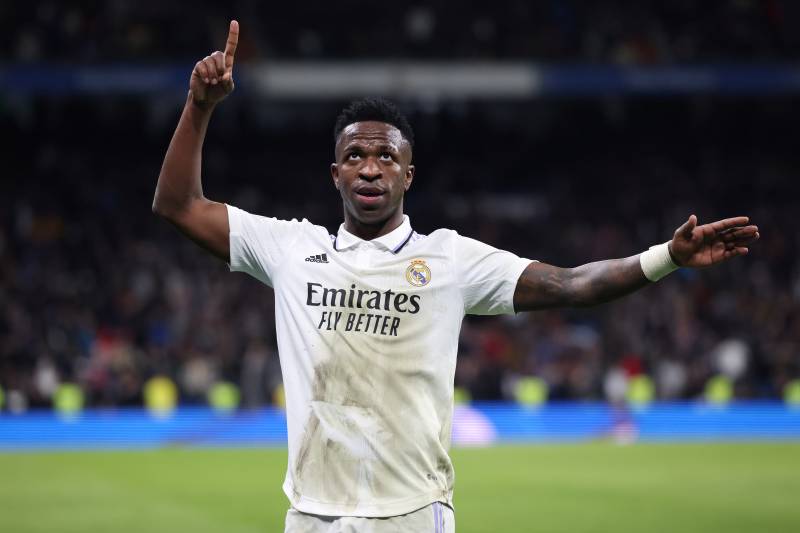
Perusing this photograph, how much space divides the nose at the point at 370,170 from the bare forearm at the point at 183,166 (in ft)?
1.97

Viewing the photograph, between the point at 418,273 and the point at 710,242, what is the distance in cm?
102

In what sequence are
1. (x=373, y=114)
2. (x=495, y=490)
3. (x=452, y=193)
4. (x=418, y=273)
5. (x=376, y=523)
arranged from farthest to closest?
(x=452, y=193)
(x=495, y=490)
(x=373, y=114)
(x=418, y=273)
(x=376, y=523)

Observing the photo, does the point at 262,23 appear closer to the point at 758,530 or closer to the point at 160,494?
the point at 160,494

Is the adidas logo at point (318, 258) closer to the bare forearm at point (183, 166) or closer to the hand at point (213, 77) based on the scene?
the bare forearm at point (183, 166)

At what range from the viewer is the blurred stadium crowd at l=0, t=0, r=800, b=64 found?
26.5 m

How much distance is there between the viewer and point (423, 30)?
92.4ft

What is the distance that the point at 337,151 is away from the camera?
173 inches

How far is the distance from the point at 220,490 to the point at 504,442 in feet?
25.3

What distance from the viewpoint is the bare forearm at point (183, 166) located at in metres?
4.35

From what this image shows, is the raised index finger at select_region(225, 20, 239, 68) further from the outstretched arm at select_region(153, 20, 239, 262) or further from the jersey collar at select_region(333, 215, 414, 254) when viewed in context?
the jersey collar at select_region(333, 215, 414, 254)


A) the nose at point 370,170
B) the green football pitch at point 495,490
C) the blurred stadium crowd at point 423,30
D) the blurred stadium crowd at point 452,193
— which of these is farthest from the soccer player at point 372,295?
the blurred stadium crowd at point 423,30

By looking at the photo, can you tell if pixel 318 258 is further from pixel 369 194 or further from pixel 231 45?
pixel 231 45

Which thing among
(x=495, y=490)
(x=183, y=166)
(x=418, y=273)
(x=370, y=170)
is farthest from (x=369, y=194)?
(x=495, y=490)

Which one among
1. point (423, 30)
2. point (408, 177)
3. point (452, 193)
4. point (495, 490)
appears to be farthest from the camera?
point (452, 193)
